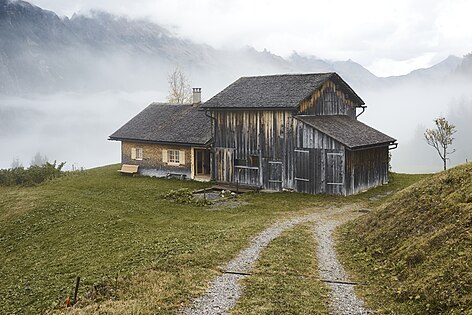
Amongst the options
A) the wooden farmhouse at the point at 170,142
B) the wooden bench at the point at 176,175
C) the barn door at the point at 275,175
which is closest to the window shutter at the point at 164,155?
the wooden farmhouse at the point at 170,142

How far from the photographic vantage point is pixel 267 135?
34125mm

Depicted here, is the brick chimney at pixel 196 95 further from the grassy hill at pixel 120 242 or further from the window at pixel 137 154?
the grassy hill at pixel 120 242

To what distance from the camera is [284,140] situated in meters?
33.2

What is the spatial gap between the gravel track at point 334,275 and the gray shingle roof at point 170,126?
1840 centimetres

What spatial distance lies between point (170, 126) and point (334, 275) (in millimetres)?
29408

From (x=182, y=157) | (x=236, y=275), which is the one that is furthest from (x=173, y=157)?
(x=236, y=275)

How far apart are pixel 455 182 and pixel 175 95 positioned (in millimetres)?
54126

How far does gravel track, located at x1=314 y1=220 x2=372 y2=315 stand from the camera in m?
11.9

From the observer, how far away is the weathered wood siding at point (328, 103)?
3410cm

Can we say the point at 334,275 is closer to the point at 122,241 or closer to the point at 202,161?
the point at 122,241

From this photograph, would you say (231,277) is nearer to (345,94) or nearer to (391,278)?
(391,278)

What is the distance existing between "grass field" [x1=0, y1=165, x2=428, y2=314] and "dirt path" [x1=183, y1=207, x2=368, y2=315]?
1.33 feet

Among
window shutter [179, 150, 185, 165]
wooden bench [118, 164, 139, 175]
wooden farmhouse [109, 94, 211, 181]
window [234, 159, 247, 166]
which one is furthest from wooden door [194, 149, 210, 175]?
wooden bench [118, 164, 139, 175]

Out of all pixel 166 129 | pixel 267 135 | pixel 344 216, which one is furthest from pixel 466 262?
pixel 166 129
